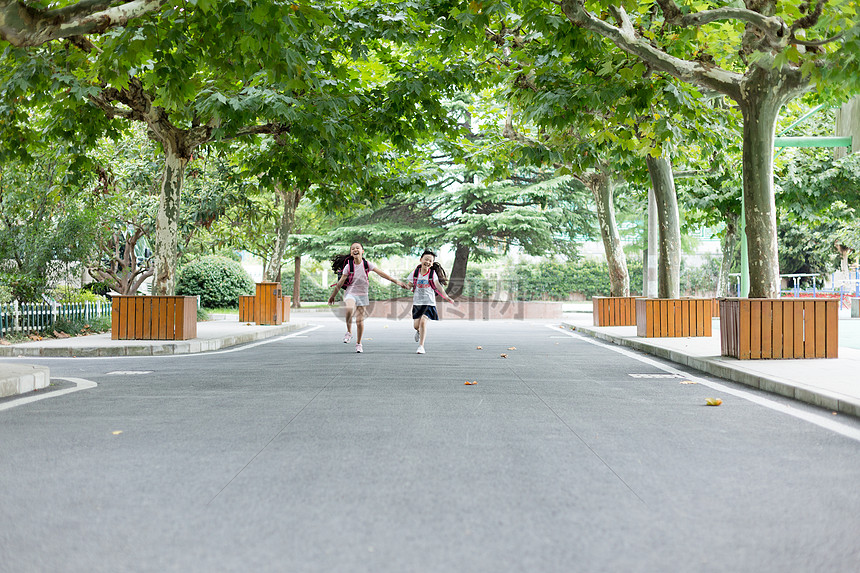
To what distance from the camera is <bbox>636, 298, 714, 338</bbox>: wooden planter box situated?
17578 mm

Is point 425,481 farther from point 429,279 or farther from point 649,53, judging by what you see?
point 429,279

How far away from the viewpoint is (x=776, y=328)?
453 inches

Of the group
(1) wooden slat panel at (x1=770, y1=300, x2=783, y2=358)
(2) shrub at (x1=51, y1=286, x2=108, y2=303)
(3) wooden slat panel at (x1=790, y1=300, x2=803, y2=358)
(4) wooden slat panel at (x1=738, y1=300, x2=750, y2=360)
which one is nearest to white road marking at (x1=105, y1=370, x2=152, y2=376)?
(4) wooden slat panel at (x1=738, y1=300, x2=750, y2=360)

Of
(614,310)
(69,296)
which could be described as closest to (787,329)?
(614,310)

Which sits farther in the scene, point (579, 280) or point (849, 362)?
point (579, 280)

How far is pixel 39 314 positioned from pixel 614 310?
51.4ft

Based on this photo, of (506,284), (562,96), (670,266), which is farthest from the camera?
(506,284)

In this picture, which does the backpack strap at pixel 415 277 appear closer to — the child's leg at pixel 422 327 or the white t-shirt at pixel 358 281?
the child's leg at pixel 422 327

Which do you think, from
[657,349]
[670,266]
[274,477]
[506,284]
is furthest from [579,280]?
[274,477]

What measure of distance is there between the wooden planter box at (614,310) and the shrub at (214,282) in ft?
55.2

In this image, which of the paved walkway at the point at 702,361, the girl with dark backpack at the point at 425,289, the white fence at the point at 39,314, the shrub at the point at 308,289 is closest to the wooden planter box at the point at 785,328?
the paved walkway at the point at 702,361

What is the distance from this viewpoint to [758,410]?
7.52 metres

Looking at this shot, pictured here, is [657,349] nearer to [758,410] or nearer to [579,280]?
[758,410]

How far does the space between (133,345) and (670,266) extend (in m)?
12.2
